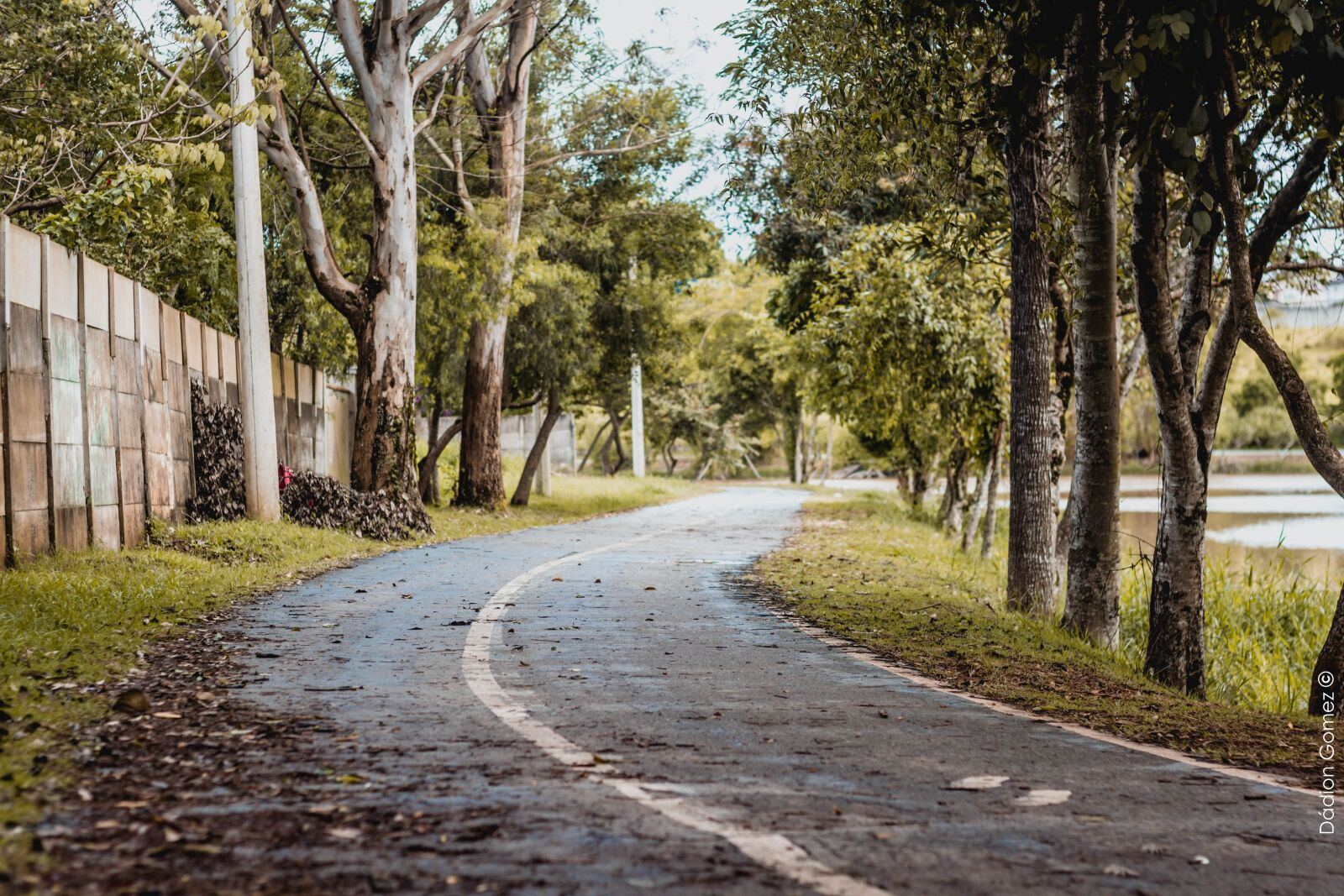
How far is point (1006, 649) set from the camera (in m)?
10.1

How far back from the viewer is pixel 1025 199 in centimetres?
1289

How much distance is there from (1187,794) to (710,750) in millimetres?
2066

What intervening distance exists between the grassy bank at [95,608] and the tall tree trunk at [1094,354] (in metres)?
7.44

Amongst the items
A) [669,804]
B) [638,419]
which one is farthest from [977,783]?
[638,419]

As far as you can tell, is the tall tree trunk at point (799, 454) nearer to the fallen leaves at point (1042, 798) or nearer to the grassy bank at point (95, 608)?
the grassy bank at point (95, 608)

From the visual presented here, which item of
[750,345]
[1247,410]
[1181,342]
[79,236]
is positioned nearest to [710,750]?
[1181,342]

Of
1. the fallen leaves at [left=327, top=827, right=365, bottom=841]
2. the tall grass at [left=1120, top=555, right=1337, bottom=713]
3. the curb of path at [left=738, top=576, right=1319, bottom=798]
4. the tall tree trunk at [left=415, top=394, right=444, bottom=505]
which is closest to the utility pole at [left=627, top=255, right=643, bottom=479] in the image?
the tall tree trunk at [left=415, top=394, right=444, bottom=505]

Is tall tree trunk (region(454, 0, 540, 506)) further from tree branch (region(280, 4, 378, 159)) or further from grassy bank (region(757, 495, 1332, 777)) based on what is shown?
grassy bank (region(757, 495, 1332, 777))

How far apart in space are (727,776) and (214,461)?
13.5m

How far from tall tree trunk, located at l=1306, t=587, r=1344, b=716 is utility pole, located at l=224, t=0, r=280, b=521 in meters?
12.6

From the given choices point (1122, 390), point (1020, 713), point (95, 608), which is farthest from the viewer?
point (1122, 390)

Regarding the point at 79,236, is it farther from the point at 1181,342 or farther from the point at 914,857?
the point at 914,857

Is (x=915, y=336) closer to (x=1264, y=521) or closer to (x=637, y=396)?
(x=1264, y=521)

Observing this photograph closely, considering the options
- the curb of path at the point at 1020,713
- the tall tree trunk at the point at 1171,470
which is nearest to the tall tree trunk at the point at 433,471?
the curb of path at the point at 1020,713
